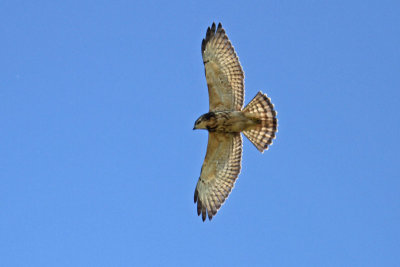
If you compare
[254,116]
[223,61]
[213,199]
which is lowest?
[213,199]

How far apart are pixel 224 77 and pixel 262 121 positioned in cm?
122

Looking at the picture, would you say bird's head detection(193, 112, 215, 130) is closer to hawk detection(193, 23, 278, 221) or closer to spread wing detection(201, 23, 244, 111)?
hawk detection(193, 23, 278, 221)

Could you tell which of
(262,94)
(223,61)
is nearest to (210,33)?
(223,61)

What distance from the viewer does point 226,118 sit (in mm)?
13656

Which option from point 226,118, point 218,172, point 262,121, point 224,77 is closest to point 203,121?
point 226,118

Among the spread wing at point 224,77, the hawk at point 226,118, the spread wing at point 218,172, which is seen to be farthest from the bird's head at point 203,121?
the spread wing at point 218,172

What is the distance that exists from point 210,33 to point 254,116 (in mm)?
2038

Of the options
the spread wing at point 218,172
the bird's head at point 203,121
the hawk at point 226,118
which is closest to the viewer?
the bird's head at point 203,121

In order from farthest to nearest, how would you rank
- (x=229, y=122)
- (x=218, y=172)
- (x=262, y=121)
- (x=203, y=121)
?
(x=218, y=172), (x=262, y=121), (x=229, y=122), (x=203, y=121)

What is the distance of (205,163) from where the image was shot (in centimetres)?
1449

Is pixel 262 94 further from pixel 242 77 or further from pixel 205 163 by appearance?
pixel 205 163

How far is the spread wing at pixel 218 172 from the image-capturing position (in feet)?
46.9

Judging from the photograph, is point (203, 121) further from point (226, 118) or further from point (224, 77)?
point (224, 77)

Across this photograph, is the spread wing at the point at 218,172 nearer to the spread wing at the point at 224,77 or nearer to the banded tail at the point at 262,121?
the banded tail at the point at 262,121
